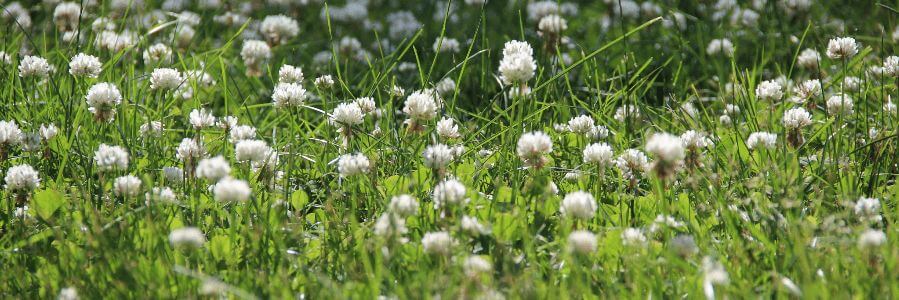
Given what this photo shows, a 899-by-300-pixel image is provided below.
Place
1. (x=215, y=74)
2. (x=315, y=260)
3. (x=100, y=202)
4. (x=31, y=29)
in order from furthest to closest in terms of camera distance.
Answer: (x=31, y=29), (x=215, y=74), (x=100, y=202), (x=315, y=260)

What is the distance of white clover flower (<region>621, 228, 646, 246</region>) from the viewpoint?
6.38 feet

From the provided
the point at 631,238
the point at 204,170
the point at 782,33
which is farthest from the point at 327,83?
the point at 782,33

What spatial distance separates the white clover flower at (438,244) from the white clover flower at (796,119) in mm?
1041

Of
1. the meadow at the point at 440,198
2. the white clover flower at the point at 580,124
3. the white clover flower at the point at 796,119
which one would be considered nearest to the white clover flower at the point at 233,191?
the meadow at the point at 440,198

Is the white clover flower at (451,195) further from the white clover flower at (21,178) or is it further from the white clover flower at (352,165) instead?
the white clover flower at (21,178)

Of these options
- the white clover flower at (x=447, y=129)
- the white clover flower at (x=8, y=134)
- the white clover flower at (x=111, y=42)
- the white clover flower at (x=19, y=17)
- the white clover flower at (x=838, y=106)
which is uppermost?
the white clover flower at (x=19, y=17)

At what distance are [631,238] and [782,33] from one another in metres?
2.05

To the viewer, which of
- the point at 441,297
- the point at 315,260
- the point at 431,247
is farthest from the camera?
the point at 315,260

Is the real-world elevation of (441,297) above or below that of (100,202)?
below

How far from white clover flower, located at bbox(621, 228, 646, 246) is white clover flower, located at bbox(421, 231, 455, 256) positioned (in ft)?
1.07

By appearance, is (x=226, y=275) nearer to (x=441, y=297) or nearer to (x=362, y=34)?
(x=441, y=297)

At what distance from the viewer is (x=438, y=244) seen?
1.88 m

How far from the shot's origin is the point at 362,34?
4.69 metres

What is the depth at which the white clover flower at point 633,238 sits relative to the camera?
1944mm
